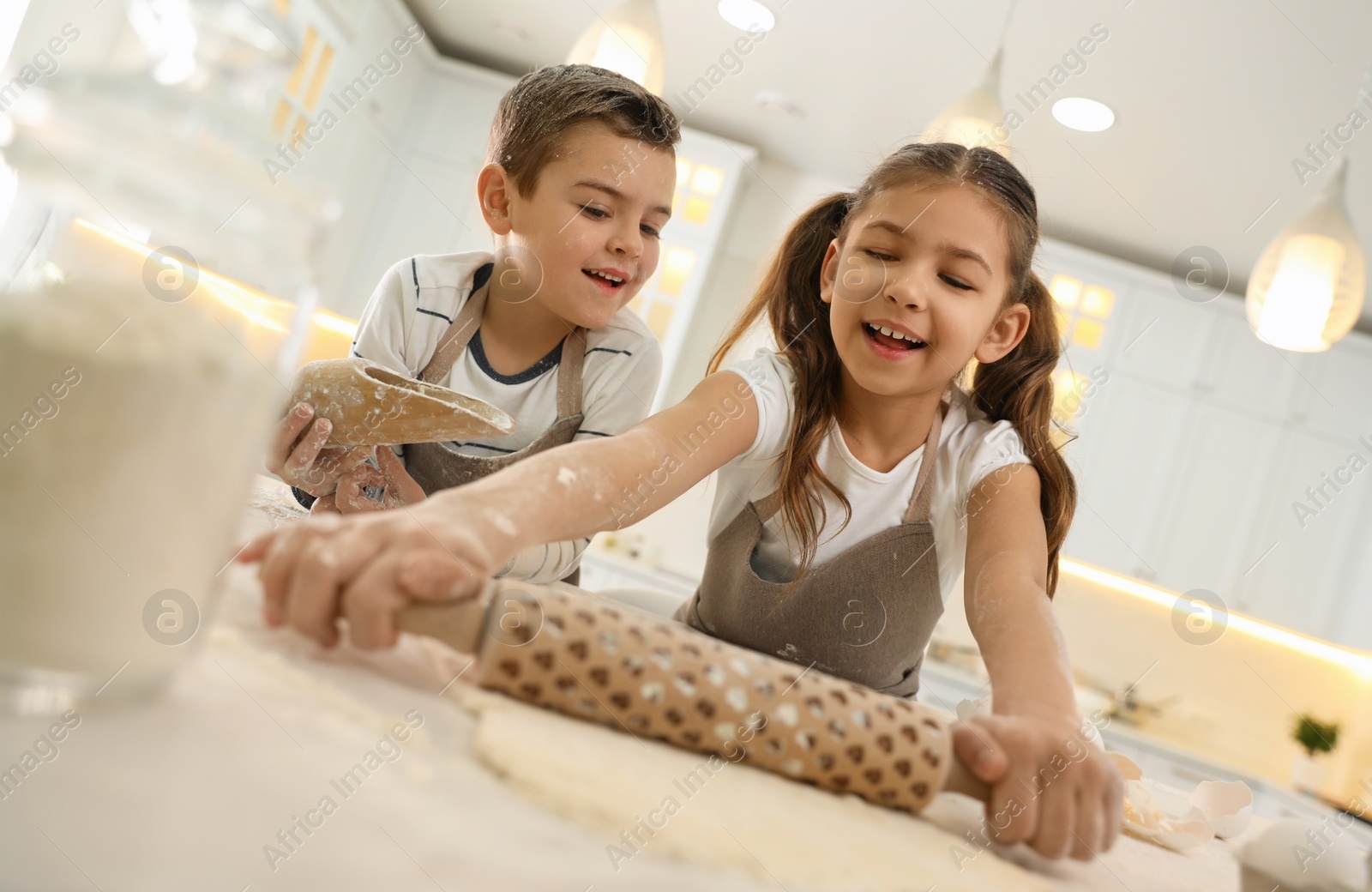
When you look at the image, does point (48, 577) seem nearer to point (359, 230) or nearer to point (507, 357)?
point (507, 357)

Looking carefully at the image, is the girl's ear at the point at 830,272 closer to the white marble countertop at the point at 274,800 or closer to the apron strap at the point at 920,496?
the apron strap at the point at 920,496

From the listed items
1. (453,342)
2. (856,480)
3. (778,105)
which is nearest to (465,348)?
(453,342)

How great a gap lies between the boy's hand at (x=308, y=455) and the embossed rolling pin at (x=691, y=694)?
44cm

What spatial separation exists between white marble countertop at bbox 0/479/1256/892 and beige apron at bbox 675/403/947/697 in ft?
2.06

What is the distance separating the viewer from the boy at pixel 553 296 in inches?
46.2

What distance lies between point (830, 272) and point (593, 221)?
0.31 meters

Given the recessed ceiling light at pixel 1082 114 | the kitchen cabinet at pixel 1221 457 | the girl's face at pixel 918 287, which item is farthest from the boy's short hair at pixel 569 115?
the kitchen cabinet at pixel 1221 457

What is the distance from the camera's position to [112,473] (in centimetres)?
31

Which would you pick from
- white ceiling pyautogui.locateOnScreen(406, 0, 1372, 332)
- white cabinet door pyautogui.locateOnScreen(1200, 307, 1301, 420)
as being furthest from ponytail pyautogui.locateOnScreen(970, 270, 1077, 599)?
white cabinet door pyautogui.locateOnScreen(1200, 307, 1301, 420)

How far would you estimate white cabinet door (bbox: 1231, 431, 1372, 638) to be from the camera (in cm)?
390

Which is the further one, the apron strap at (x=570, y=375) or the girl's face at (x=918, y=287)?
the apron strap at (x=570, y=375)

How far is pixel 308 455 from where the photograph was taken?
86 centimetres

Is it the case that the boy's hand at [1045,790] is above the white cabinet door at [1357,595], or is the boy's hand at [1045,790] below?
below

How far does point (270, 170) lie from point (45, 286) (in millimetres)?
84
